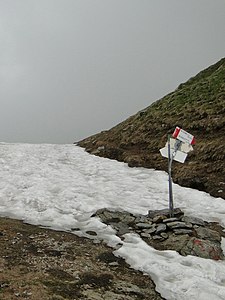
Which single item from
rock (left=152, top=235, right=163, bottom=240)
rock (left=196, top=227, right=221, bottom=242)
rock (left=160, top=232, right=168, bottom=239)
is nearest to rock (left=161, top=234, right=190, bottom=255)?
rock (left=160, top=232, right=168, bottom=239)

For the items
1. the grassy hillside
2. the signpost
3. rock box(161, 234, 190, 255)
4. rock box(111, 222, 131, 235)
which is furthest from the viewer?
the grassy hillside

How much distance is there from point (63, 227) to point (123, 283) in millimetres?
4697

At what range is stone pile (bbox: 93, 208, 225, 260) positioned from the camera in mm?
10406

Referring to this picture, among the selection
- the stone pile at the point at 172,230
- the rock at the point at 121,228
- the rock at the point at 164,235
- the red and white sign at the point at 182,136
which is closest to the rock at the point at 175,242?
the stone pile at the point at 172,230

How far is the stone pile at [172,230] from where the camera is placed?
10.4m

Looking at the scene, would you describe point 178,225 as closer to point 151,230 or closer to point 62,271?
point 151,230

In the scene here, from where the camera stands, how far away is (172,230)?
1180cm

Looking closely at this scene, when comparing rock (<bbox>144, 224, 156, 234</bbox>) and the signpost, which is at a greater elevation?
the signpost

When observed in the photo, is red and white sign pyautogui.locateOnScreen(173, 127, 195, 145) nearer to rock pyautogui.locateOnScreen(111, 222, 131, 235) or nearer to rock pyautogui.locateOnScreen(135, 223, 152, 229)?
rock pyautogui.locateOnScreen(135, 223, 152, 229)

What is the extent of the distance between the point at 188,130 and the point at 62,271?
18357mm

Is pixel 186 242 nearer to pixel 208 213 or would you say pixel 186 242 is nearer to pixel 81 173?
pixel 208 213

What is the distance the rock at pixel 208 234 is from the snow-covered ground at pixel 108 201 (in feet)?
5.03

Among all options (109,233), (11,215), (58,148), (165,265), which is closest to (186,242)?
(165,265)

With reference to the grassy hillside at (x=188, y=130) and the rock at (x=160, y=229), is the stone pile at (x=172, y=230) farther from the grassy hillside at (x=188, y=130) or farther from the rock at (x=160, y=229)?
the grassy hillside at (x=188, y=130)
